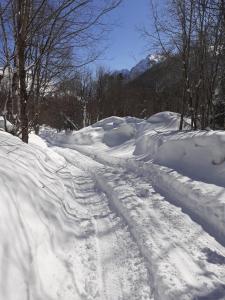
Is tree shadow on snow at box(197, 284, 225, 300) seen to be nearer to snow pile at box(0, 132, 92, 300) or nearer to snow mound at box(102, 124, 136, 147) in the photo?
snow pile at box(0, 132, 92, 300)

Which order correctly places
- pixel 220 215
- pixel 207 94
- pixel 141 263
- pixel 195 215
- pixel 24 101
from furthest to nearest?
pixel 207 94, pixel 24 101, pixel 195 215, pixel 220 215, pixel 141 263

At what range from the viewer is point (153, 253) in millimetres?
4492

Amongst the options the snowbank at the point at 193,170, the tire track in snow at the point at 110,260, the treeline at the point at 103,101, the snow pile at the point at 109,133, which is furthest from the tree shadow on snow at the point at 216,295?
the treeline at the point at 103,101

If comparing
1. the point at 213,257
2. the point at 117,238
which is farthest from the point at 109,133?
the point at 213,257

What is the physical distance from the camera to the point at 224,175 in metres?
7.73

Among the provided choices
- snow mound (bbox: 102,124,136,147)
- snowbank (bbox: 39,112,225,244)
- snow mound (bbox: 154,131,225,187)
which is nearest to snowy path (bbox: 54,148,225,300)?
snowbank (bbox: 39,112,225,244)

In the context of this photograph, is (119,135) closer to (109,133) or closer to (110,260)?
(109,133)

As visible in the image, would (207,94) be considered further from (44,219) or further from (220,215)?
(44,219)

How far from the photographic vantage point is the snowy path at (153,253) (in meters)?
3.76

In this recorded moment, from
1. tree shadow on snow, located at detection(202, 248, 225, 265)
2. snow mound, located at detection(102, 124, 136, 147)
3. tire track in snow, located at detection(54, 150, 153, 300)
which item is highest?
tree shadow on snow, located at detection(202, 248, 225, 265)

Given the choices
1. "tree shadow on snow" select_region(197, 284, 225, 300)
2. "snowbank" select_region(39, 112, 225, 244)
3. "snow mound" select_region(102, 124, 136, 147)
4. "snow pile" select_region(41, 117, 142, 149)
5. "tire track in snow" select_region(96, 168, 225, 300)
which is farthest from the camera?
"snow pile" select_region(41, 117, 142, 149)

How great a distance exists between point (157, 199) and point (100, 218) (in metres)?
1.53

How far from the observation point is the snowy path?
12.3 feet

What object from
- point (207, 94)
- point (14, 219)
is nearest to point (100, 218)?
point (14, 219)
